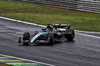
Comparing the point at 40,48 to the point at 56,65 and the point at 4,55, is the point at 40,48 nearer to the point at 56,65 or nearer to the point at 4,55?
the point at 4,55

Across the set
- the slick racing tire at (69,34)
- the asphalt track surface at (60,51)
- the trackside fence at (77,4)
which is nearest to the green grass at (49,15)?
the trackside fence at (77,4)

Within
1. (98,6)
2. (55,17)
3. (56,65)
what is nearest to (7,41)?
(56,65)

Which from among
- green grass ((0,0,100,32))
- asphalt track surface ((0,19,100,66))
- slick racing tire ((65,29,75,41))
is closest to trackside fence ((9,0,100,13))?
green grass ((0,0,100,32))

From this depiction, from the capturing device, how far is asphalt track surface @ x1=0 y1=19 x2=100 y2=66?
50.0ft

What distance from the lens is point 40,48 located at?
1795 centimetres

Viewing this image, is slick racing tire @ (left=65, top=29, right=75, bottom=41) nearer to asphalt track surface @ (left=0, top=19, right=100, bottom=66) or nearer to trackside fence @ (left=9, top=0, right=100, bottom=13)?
asphalt track surface @ (left=0, top=19, right=100, bottom=66)

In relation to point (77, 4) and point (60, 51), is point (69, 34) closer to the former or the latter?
point (60, 51)

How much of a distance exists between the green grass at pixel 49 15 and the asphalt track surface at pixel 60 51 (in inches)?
230

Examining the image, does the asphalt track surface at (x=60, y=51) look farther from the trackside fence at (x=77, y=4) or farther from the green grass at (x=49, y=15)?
the trackside fence at (x=77, y=4)

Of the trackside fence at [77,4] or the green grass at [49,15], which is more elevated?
the trackside fence at [77,4]

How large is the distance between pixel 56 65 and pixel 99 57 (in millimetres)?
2981

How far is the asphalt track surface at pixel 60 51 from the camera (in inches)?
600

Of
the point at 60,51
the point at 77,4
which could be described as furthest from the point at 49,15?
the point at 60,51

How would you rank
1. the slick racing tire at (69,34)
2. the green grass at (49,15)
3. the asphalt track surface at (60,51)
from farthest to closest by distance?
the green grass at (49,15)
the slick racing tire at (69,34)
the asphalt track surface at (60,51)
